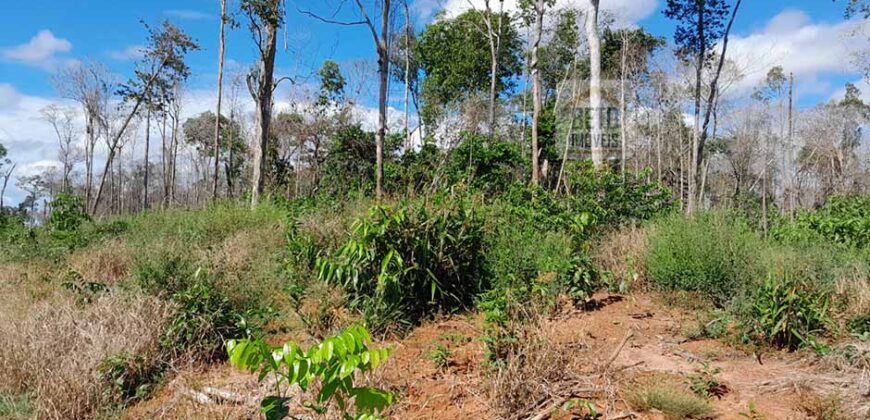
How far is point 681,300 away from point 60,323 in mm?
4791

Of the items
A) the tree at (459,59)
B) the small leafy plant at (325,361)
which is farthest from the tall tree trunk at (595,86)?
the tree at (459,59)

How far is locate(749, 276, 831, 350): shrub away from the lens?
3186 millimetres

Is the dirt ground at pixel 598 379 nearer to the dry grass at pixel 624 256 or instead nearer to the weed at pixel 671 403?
the weed at pixel 671 403

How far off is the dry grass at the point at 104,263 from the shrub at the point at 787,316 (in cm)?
582

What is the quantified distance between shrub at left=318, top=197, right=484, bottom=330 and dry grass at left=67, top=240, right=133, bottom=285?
9.59ft

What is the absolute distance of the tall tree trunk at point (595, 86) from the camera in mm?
8766

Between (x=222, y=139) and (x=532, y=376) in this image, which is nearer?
(x=532, y=376)

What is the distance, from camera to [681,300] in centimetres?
402

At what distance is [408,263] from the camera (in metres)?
4.13

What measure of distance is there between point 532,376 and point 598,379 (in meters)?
0.40

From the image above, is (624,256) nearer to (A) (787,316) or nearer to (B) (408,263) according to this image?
(A) (787,316)

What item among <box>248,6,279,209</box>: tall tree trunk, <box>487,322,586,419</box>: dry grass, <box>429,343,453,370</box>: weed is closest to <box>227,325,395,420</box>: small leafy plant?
<box>487,322,586,419</box>: dry grass

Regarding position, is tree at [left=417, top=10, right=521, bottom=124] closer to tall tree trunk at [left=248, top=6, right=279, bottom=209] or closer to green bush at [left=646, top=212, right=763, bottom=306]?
tall tree trunk at [left=248, top=6, right=279, bottom=209]

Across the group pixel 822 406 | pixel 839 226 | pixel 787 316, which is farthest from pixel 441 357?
pixel 839 226
